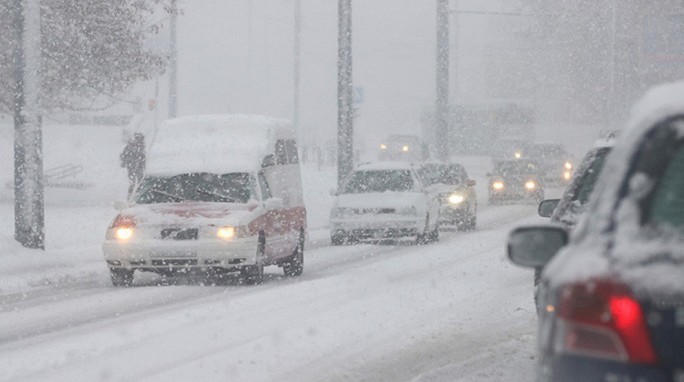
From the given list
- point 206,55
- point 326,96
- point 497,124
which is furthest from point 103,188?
point 326,96

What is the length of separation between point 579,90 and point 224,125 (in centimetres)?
7337

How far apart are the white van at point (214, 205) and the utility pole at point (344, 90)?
11.6 m

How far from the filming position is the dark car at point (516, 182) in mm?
40094

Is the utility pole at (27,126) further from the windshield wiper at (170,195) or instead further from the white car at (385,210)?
the white car at (385,210)

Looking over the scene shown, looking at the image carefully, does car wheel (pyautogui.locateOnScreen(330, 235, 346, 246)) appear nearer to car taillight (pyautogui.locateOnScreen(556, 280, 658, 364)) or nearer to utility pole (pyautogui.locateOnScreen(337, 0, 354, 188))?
utility pole (pyautogui.locateOnScreen(337, 0, 354, 188))

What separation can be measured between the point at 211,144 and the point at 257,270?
2.53 metres

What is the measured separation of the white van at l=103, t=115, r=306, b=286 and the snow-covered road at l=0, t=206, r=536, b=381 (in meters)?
0.39

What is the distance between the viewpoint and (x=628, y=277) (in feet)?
12.0

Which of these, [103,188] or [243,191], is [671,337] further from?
[103,188]

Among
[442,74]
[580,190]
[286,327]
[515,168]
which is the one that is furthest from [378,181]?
[442,74]

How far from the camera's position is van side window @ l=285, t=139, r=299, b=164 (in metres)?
20.1

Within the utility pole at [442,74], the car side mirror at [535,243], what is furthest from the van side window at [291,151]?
the utility pole at [442,74]

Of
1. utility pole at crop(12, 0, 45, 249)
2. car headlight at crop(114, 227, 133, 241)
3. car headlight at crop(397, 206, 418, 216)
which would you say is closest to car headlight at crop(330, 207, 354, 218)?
car headlight at crop(397, 206, 418, 216)

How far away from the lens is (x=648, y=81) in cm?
7625
